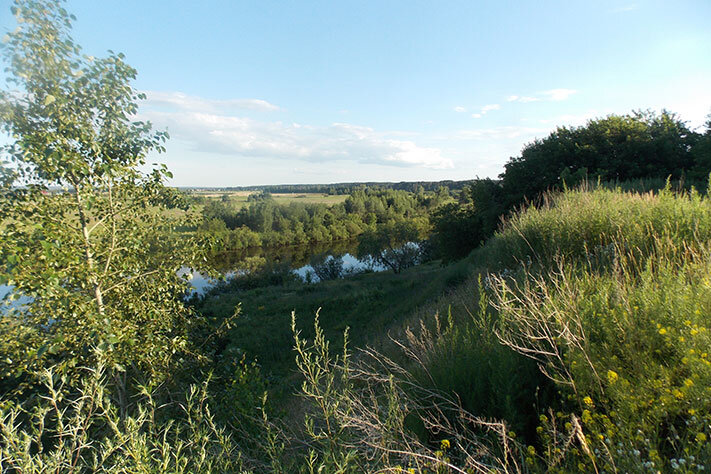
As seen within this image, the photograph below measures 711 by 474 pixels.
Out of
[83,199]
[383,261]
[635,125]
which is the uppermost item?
[635,125]

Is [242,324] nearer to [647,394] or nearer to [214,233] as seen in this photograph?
[214,233]

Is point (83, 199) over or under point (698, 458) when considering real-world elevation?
over

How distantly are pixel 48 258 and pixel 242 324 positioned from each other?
1853cm

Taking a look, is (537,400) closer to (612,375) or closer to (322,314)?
(612,375)

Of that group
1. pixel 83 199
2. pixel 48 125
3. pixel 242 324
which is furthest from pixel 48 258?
pixel 242 324

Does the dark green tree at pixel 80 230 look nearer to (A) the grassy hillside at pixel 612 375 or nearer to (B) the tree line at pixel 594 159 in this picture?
(A) the grassy hillside at pixel 612 375

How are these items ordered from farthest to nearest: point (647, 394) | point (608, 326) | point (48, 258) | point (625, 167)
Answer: point (625, 167), point (608, 326), point (48, 258), point (647, 394)

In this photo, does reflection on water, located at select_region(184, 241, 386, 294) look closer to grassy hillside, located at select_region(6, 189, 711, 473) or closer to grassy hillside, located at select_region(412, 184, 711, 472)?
grassy hillside, located at select_region(6, 189, 711, 473)

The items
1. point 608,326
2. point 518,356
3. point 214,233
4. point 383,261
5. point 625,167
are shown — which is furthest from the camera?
point 383,261

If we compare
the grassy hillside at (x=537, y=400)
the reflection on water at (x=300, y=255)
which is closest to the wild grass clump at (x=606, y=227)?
the grassy hillside at (x=537, y=400)

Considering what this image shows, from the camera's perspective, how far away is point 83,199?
3.20 meters

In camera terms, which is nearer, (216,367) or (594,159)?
(216,367)

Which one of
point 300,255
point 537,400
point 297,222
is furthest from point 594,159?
point 297,222

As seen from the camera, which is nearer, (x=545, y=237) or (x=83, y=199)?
(x=83, y=199)
